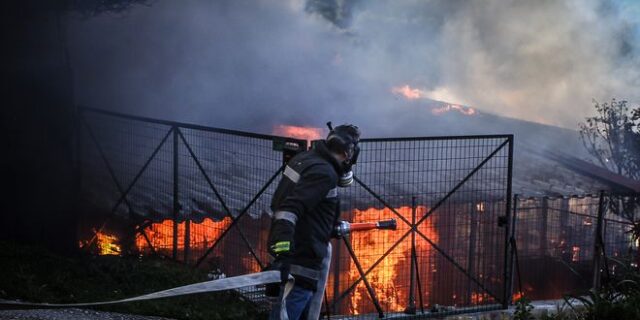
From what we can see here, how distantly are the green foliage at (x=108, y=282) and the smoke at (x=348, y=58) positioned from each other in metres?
4.94

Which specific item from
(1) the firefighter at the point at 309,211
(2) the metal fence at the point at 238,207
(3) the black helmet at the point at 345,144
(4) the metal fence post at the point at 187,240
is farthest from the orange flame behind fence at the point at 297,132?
(1) the firefighter at the point at 309,211

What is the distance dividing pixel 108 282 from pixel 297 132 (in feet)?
25.4

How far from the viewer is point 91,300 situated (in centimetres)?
594

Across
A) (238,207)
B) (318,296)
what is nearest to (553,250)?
(238,207)

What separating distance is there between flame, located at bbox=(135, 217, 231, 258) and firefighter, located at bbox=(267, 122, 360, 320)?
3011mm

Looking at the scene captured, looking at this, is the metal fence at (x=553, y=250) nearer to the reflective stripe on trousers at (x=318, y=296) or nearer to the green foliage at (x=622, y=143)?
the green foliage at (x=622, y=143)

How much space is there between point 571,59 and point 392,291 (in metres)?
15.1

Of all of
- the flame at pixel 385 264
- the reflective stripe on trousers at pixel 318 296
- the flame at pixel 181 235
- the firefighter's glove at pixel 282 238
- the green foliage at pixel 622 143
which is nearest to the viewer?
the firefighter's glove at pixel 282 238

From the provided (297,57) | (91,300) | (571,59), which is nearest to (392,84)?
(297,57)

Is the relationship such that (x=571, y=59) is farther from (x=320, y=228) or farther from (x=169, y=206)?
(x=320, y=228)

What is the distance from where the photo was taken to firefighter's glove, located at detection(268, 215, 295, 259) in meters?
4.19

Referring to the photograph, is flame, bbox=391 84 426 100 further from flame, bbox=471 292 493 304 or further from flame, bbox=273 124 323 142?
flame, bbox=471 292 493 304

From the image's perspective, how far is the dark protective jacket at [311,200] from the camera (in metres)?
4.41

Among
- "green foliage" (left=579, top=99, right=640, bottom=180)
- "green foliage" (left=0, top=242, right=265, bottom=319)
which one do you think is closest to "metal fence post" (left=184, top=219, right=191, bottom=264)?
"green foliage" (left=0, top=242, right=265, bottom=319)
